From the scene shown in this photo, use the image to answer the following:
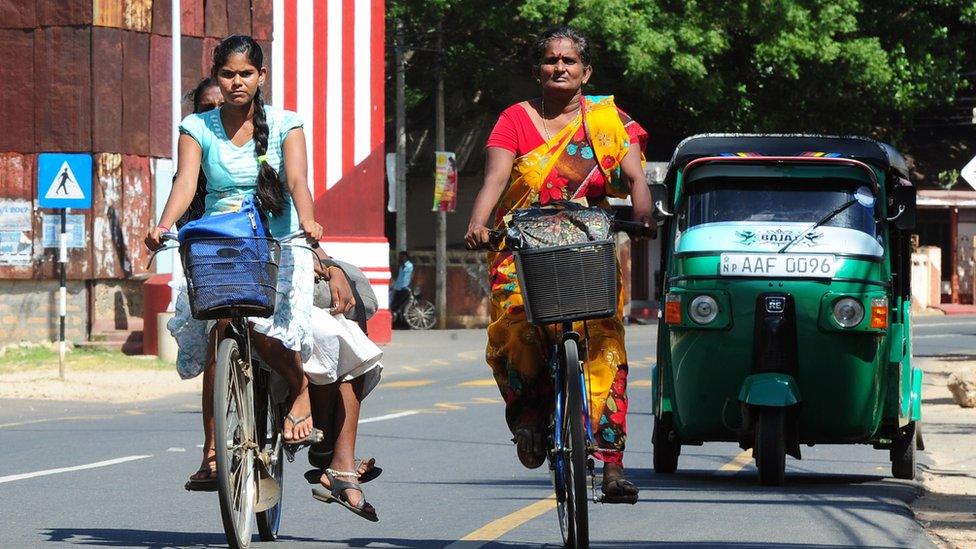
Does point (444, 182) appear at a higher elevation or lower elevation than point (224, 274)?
higher

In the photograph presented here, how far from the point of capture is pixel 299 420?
24.3 feet

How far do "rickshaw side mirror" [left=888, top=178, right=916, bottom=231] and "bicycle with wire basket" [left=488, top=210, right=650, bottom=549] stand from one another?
4002 mm

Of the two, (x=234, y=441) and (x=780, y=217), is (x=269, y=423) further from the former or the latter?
(x=780, y=217)

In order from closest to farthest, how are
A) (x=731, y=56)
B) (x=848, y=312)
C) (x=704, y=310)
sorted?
(x=848, y=312), (x=704, y=310), (x=731, y=56)

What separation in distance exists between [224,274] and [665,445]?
17.1 ft

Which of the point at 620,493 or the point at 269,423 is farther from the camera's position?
the point at 269,423

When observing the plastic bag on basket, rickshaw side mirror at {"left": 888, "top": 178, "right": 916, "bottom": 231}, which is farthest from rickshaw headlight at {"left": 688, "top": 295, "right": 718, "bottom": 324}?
the plastic bag on basket

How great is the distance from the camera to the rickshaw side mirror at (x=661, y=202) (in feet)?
35.8

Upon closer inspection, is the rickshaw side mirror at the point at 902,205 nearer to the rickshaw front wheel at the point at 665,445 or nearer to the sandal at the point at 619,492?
the rickshaw front wheel at the point at 665,445

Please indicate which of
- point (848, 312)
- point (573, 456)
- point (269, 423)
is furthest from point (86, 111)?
point (573, 456)

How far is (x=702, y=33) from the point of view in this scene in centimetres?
3628

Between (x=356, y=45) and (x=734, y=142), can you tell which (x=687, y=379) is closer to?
(x=734, y=142)

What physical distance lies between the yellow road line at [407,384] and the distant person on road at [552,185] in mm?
14634

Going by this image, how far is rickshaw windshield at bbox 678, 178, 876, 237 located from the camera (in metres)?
10.7
